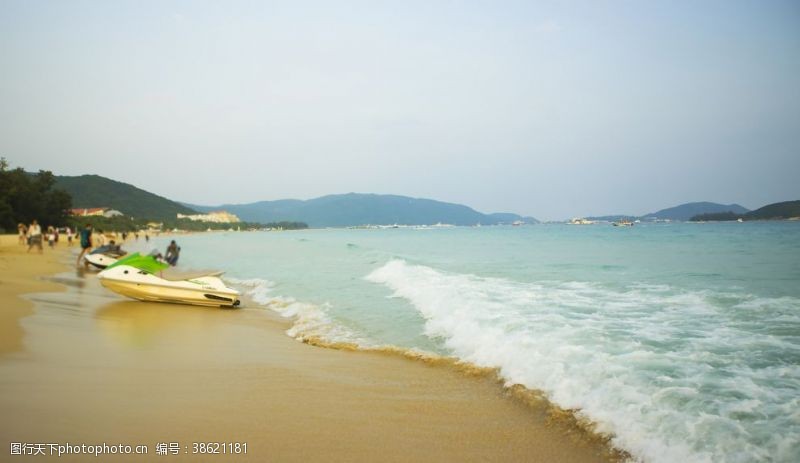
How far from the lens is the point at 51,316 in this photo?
9625 millimetres

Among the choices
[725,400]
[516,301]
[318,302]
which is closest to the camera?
[725,400]

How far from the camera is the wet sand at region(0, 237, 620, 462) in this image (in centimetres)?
405

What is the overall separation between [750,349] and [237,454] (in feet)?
24.8

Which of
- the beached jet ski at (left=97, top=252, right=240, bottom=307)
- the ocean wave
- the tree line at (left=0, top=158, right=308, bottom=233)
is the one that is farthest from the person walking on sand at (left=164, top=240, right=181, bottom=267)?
the tree line at (left=0, top=158, right=308, bottom=233)

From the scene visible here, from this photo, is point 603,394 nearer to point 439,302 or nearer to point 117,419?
point 117,419

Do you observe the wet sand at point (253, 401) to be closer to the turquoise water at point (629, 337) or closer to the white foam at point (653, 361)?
the white foam at point (653, 361)

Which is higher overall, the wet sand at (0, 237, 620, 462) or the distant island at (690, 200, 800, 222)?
the distant island at (690, 200, 800, 222)

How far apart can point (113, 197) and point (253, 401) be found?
577 ft

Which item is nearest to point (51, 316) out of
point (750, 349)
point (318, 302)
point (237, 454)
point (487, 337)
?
point (318, 302)

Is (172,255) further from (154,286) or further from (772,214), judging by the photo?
(772,214)

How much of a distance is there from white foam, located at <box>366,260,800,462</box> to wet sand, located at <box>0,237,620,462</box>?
0.64 m

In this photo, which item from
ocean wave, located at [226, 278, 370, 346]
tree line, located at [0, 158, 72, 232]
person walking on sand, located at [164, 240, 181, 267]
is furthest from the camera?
tree line, located at [0, 158, 72, 232]

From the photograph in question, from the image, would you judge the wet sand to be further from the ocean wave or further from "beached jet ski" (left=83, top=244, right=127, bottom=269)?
"beached jet ski" (left=83, top=244, right=127, bottom=269)

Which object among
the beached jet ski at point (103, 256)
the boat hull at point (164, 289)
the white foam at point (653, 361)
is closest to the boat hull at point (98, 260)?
the beached jet ski at point (103, 256)
